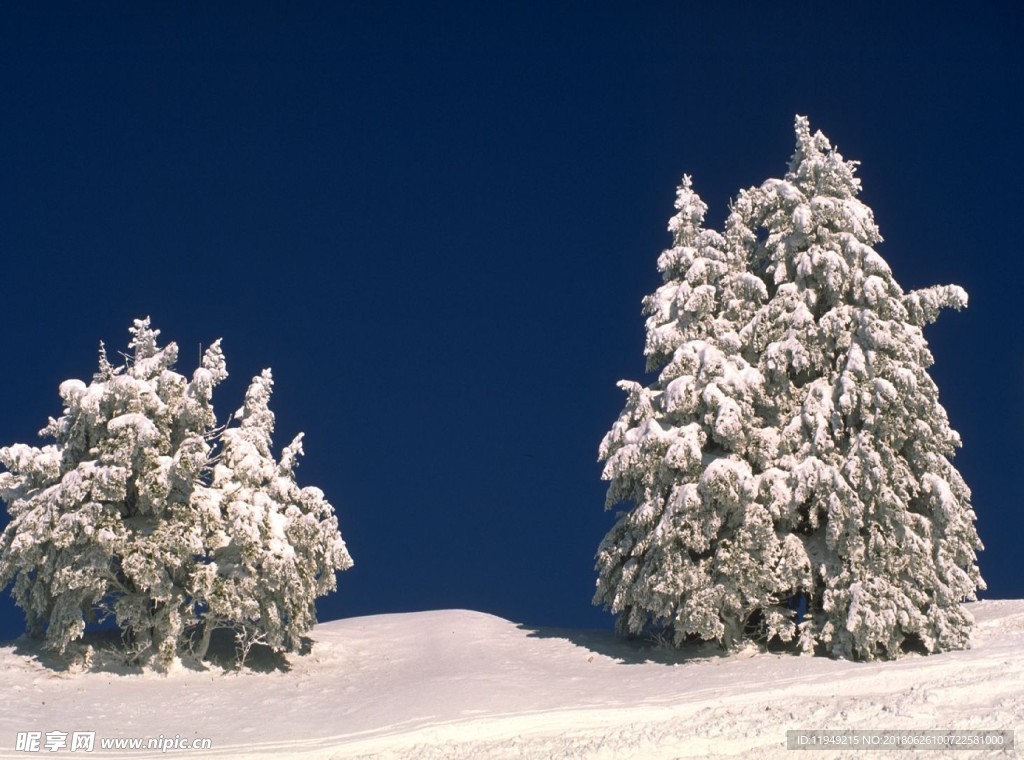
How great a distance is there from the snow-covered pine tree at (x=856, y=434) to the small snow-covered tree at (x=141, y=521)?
1139cm

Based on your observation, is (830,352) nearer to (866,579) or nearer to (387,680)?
(866,579)

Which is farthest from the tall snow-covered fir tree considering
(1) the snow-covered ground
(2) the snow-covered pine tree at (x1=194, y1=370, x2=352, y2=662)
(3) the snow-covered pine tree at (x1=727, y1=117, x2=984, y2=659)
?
(2) the snow-covered pine tree at (x1=194, y1=370, x2=352, y2=662)

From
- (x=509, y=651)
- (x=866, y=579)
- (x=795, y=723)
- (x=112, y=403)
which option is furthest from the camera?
(x=509, y=651)

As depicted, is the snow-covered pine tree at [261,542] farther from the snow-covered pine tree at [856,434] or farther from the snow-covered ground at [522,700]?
the snow-covered pine tree at [856,434]

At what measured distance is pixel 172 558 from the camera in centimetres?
2047

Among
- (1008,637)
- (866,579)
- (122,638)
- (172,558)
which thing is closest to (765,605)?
(866,579)

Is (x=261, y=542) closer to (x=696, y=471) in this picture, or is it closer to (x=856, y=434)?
(x=696, y=471)

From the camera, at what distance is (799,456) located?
829 inches

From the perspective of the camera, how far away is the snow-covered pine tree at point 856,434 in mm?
19969

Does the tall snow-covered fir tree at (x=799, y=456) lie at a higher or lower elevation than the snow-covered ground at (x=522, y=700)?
higher

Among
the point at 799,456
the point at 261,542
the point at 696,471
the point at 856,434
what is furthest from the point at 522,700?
the point at 856,434

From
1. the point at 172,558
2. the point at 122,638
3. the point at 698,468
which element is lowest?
the point at 122,638

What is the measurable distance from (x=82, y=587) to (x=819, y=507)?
15.8 m

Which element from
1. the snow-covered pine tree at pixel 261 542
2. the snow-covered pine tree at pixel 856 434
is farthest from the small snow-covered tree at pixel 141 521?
the snow-covered pine tree at pixel 856 434
